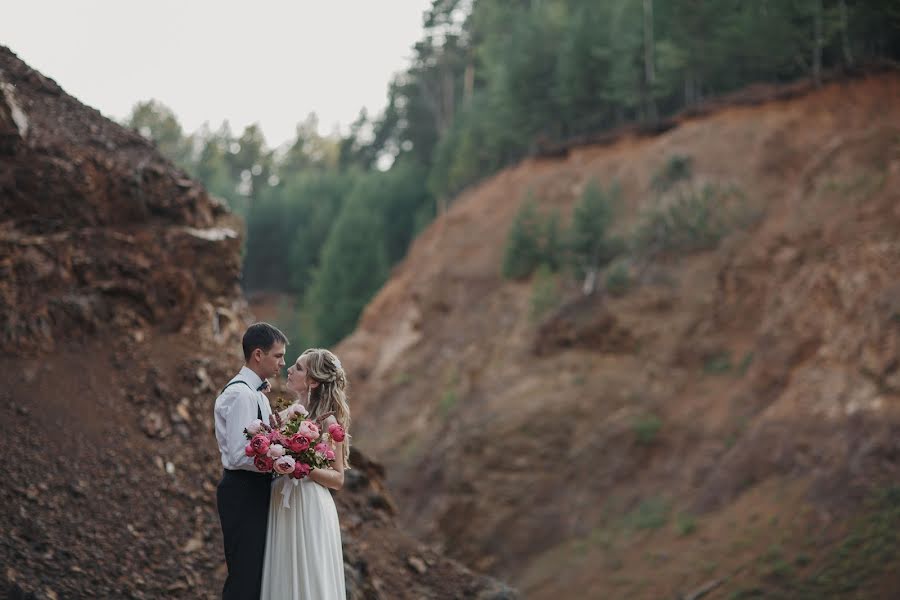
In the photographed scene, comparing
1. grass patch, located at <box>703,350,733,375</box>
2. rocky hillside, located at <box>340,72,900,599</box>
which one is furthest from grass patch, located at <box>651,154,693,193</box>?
grass patch, located at <box>703,350,733,375</box>

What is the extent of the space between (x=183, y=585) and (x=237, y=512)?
11.5 ft

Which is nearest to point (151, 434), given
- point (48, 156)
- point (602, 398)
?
point (48, 156)

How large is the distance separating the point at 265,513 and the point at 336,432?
2.45 ft

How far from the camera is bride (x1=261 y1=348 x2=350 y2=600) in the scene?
6.17m

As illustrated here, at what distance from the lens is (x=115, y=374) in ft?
36.6

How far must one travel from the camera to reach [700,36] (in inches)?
1547

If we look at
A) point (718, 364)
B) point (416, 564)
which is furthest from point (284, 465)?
point (718, 364)

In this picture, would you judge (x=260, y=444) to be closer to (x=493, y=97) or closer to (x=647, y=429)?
(x=647, y=429)

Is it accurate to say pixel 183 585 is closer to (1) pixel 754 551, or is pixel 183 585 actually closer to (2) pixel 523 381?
(1) pixel 754 551

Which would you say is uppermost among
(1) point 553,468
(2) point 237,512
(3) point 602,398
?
(2) point 237,512

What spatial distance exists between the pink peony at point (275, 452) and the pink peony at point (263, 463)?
0.05 metres

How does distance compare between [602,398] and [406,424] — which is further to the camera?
[406,424]

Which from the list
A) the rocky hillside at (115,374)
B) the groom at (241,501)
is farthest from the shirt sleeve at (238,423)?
the rocky hillside at (115,374)

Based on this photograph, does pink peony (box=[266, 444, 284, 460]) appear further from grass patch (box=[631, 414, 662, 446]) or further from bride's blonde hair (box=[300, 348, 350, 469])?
grass patch (box=[631, 414, 662, 446])
